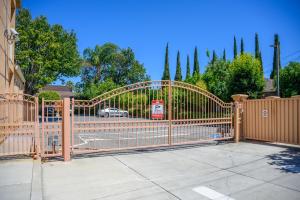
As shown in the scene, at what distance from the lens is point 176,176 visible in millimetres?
6164

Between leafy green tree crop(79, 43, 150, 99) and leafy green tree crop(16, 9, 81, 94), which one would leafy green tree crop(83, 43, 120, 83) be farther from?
leafy green tree crop(16, 9, 81, 94)

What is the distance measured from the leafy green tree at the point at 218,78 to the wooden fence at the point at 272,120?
11097mm

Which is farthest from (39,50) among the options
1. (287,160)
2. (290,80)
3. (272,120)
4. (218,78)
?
(287,160)

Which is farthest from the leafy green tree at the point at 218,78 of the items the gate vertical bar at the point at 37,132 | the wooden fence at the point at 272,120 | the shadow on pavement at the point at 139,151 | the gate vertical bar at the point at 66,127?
the gate vertical bar at the point at 37,132

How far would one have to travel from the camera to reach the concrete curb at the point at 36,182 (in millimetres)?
4736

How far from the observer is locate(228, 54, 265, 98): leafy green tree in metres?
20.6

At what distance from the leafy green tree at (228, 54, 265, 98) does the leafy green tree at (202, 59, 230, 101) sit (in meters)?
1.97

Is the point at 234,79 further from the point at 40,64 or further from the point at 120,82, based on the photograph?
the point at 120,82

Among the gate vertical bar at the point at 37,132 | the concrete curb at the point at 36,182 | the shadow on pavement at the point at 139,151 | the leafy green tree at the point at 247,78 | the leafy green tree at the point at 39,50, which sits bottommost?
the shadow on pavement at the point at 139,151

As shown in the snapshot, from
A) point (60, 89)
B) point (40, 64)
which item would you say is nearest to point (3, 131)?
point (40, 64)

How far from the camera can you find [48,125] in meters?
7.40

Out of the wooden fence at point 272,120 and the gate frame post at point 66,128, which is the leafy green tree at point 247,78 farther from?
the gate frame post at point 66,128

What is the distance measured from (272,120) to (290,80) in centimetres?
1512

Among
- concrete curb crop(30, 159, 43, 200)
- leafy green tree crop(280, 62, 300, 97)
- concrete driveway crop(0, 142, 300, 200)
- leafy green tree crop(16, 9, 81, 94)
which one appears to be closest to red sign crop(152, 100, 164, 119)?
concrete driveway crop(0, 142, 300, 200)
